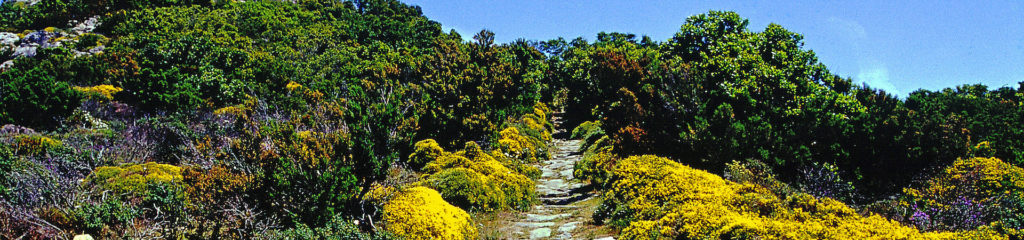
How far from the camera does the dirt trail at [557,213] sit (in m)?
9.91

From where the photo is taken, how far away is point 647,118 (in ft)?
49.8

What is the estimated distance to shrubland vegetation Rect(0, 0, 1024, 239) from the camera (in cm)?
823

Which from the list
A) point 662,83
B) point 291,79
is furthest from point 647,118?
point 291,79

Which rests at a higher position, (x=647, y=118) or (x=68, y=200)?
(x=647, y=118)

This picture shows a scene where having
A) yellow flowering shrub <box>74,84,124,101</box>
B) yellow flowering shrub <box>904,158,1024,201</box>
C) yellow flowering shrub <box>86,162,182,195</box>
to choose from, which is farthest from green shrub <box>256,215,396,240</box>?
yellow flowering shrub <box>74,84,124,101</box>

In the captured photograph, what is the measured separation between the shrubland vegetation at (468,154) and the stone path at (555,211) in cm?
52

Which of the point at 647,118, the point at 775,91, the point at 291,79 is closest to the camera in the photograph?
the point at 647,118

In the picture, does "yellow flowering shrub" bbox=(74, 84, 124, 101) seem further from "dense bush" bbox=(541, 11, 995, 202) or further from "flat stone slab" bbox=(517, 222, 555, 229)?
"dense bush" bbox=(541, 11, 995, 202)

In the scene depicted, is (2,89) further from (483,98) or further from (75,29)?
(75,29)

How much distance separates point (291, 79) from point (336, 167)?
2098cm

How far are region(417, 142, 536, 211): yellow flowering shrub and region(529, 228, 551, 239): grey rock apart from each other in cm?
149

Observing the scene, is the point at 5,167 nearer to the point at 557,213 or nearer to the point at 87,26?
the point at 557,213

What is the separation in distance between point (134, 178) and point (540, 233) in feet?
24.8

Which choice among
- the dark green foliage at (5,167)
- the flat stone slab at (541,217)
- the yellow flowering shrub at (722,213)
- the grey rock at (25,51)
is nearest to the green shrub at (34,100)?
the dark green foliage at (5,167)
